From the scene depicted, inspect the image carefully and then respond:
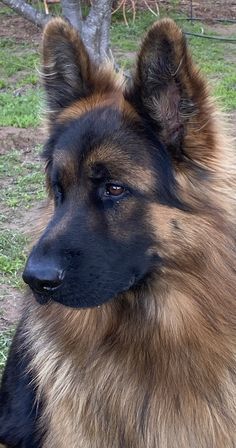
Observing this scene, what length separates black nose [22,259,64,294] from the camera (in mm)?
2873

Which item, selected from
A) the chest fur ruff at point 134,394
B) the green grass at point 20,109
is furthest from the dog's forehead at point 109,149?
the green grass at point 20,109

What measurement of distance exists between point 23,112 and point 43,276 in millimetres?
6624

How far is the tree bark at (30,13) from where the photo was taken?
32.3 feet

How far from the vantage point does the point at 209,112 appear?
119 inches

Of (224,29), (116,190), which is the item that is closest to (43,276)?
(116,190)

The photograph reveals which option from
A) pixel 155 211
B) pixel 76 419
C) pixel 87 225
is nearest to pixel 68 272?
pixel 87 225

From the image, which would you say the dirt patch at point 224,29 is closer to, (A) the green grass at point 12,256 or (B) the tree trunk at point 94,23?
(B) the tree trunk at point 94,23

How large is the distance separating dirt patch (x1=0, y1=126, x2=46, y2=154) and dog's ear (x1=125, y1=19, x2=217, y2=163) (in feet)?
16.2

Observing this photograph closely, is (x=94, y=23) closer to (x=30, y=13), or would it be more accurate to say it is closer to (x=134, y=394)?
(x=30, y=13)

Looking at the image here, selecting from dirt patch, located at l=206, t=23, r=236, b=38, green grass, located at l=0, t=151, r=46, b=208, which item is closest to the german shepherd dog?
green grass, located at l=0, t=151, r=46, b=208

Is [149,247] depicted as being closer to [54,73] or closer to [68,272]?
[68,272]

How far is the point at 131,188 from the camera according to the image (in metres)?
3.02

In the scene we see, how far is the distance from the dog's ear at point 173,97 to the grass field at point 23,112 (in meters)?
0.18

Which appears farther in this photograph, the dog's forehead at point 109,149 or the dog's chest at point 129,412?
the dog's chest at point 129,412
